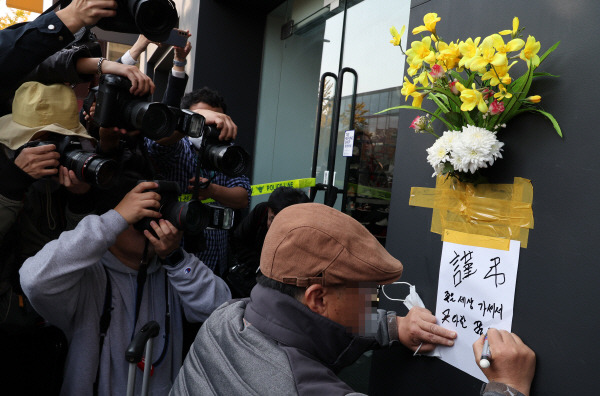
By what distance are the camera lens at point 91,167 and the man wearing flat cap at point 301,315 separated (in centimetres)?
79

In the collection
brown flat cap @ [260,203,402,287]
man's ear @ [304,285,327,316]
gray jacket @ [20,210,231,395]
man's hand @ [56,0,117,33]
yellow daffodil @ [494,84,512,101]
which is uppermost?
man's hand @ [56,0,117,33]

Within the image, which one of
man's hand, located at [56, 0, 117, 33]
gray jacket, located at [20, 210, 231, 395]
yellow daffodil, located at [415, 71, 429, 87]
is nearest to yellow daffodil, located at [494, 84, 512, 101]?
yellow daffodil, located at [415, 71, 429, 87]

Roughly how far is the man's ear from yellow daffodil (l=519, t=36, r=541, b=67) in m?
0.83

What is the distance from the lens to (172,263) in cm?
200

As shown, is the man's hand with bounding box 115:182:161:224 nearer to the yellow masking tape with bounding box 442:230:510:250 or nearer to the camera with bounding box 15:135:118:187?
the camera with bounding box 15:135:118:187

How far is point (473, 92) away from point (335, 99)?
236 centimetres

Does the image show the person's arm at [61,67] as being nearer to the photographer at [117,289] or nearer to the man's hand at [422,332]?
the photographer at [117,289]

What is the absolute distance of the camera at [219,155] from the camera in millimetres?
2094

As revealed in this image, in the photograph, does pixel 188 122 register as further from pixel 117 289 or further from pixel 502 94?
pixel 502 94

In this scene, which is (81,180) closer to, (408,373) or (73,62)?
(73,62)

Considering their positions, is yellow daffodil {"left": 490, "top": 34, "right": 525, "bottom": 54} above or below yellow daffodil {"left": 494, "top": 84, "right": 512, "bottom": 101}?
above

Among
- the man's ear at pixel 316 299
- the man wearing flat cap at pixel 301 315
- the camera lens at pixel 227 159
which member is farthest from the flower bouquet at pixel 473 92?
the camera lens at pixel 227 159

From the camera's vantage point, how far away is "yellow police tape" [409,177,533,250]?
147 cm

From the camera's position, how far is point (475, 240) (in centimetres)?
159
